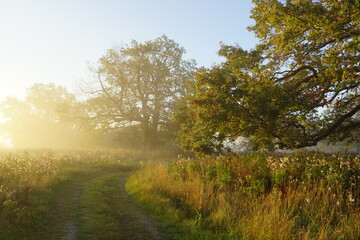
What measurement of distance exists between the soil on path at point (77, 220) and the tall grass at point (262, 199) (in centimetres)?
53

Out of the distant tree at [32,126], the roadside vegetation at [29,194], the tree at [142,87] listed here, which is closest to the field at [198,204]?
the roadside vegetation at [29,194]

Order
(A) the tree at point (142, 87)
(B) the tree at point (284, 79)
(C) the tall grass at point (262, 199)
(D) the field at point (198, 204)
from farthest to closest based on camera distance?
(A) the tree at point (142, 87) → (B) the tree at point (284, 79) → (D) the field at point (198, 204) → (C) the tall grass at point (262, 199)

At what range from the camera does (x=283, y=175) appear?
8.36m

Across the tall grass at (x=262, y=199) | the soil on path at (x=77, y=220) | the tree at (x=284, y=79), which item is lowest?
the soil on path at (x=77, y=220)

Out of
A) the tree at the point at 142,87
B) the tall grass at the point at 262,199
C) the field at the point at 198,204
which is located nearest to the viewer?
the tall grass at the point at 262,199

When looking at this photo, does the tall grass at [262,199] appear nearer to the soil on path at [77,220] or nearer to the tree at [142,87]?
the soil on path at [77,220]

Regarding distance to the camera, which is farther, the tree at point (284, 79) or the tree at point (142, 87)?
the tree at point (142, 87)

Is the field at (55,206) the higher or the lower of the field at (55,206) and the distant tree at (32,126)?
the lower

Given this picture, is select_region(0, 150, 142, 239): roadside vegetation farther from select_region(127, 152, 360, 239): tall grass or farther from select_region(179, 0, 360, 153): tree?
select_region(179, 0, 360, 153): tree

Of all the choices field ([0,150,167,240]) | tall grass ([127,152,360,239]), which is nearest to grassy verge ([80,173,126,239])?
field ([0,150,167,240])

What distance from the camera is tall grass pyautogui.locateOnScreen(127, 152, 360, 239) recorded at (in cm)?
554

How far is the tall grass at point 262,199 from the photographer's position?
5535mm

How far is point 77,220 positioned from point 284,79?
1064 centimetres

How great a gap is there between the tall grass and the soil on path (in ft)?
1.74
